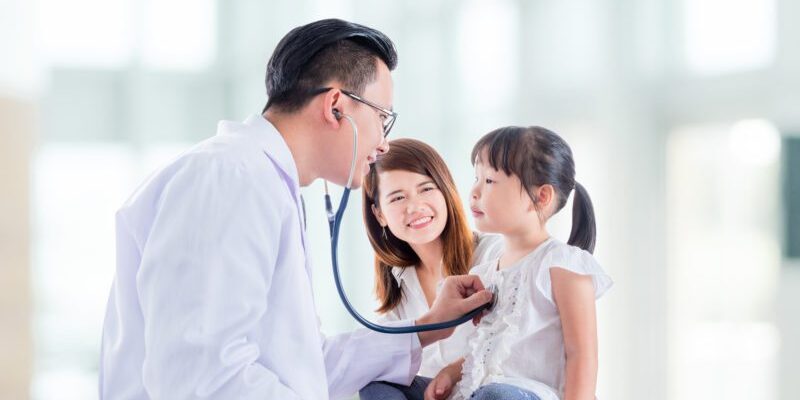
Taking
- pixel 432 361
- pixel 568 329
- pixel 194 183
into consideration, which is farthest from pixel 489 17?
pixel 194 183

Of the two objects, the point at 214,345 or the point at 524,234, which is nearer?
the point at 214,345

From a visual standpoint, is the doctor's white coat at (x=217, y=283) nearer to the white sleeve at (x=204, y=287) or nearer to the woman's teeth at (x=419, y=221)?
the white sleeve at (x=204, y=287)

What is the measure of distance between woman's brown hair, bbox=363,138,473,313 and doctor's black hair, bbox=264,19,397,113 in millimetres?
404

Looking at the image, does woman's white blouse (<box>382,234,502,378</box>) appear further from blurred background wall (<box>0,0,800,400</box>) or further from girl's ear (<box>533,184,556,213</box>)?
blurred background wall (<box>0,0,800,400</box>)

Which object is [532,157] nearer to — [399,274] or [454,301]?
[454,301]

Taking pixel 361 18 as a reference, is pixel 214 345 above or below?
below

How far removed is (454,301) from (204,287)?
0.53 meters

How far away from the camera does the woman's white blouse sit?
182cm

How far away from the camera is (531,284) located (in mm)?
1599

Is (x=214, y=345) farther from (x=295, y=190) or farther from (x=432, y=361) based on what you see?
(x=432, y=361)

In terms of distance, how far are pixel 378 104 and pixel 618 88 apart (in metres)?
1.63

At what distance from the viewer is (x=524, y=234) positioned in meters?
1.68

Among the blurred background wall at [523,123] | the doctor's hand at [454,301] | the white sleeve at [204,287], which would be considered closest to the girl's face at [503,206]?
the doctor's hand at [454,301]

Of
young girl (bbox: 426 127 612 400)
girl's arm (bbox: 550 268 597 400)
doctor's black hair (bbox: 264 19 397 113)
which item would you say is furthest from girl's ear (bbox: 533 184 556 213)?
doctor's black hair (bbox: 264 19 397 113)
